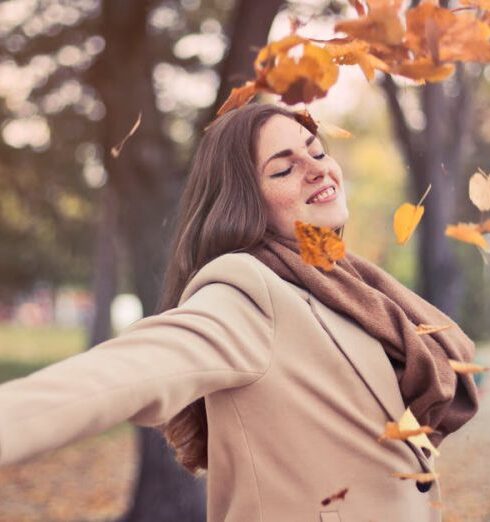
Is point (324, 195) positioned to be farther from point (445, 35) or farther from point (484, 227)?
point (445, 35)

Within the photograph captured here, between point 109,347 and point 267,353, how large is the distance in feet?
1.27

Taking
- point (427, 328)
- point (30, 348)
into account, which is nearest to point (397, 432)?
point (427, 328)

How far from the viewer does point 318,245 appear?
1788 millimetres

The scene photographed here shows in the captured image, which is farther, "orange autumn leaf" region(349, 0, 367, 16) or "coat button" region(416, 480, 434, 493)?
"coat button" region(416, 480, 434, 493)

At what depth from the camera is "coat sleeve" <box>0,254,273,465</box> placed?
1306 mm

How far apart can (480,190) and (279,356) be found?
0.55m

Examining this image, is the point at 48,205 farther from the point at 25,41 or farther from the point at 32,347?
the point at 32,347

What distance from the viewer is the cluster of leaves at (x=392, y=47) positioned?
5.08ft

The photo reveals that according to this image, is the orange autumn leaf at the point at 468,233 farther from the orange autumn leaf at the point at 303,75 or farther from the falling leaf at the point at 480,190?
the orange autumn leaf at the point at 303,75

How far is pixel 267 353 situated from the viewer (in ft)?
5.83

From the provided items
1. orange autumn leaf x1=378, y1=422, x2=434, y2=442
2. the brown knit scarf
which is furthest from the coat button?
orange autumn leaf x1=378, y1=422, x2=434, y2=442

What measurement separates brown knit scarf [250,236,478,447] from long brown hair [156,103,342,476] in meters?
0.07

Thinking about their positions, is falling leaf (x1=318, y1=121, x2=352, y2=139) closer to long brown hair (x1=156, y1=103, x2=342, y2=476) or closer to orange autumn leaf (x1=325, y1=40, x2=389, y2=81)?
long brown hair (x1=156, y1=103, x2=342, y2=476)

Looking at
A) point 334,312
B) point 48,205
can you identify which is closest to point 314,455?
point 334,312
